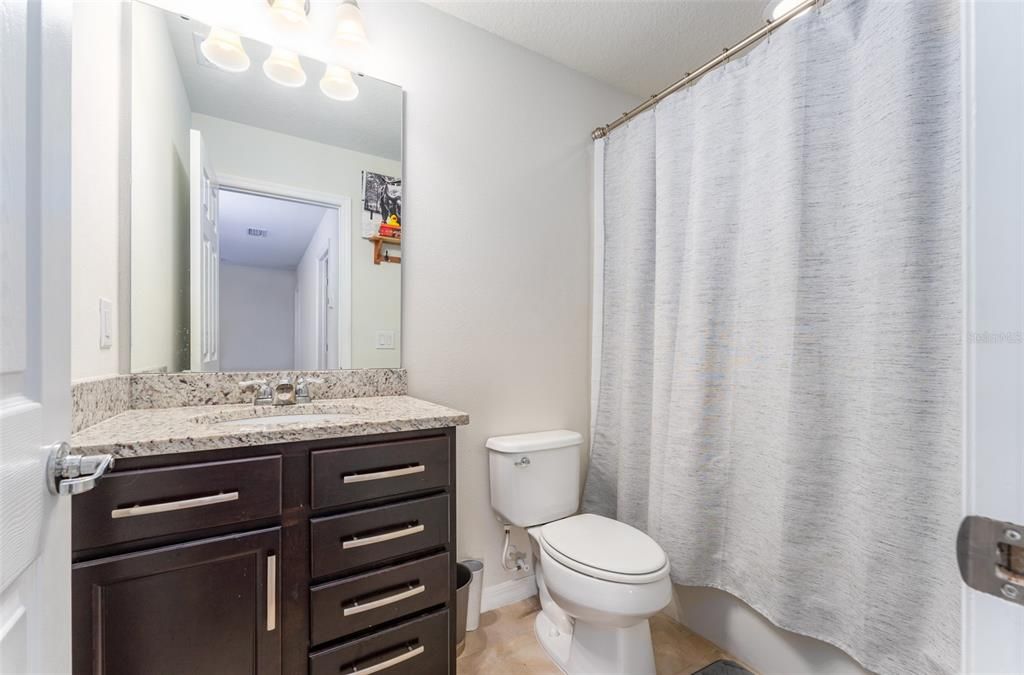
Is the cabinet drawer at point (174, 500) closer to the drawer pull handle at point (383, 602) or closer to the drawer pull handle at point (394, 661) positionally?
the drawer pull handle at point (383, 602)

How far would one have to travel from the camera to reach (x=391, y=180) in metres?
1.65

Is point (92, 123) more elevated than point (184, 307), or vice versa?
point (92, 123)

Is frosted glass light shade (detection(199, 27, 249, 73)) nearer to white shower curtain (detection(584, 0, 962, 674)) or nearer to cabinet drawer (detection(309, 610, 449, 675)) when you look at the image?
white shower curtain (detection(584, 0, 962, 674))

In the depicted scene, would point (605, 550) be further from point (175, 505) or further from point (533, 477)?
point (175, 505)

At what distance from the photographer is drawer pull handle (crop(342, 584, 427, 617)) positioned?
3.50 ft

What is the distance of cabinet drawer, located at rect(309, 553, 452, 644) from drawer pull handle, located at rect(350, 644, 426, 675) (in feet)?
0.31

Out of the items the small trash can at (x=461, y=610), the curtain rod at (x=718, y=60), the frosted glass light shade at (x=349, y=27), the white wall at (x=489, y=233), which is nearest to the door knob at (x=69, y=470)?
the white wall at (x=489, y=233)

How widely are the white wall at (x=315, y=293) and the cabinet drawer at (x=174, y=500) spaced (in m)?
0.62

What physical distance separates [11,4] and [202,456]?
2.57 ft

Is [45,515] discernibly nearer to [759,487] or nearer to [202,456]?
Result: [202,456]

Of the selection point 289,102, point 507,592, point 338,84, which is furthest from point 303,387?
point 507,592

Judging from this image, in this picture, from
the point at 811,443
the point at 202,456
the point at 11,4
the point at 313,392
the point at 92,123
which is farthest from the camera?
the point at 313,392

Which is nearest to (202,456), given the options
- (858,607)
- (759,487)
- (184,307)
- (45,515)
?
(45,515)

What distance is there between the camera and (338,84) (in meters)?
1.56
